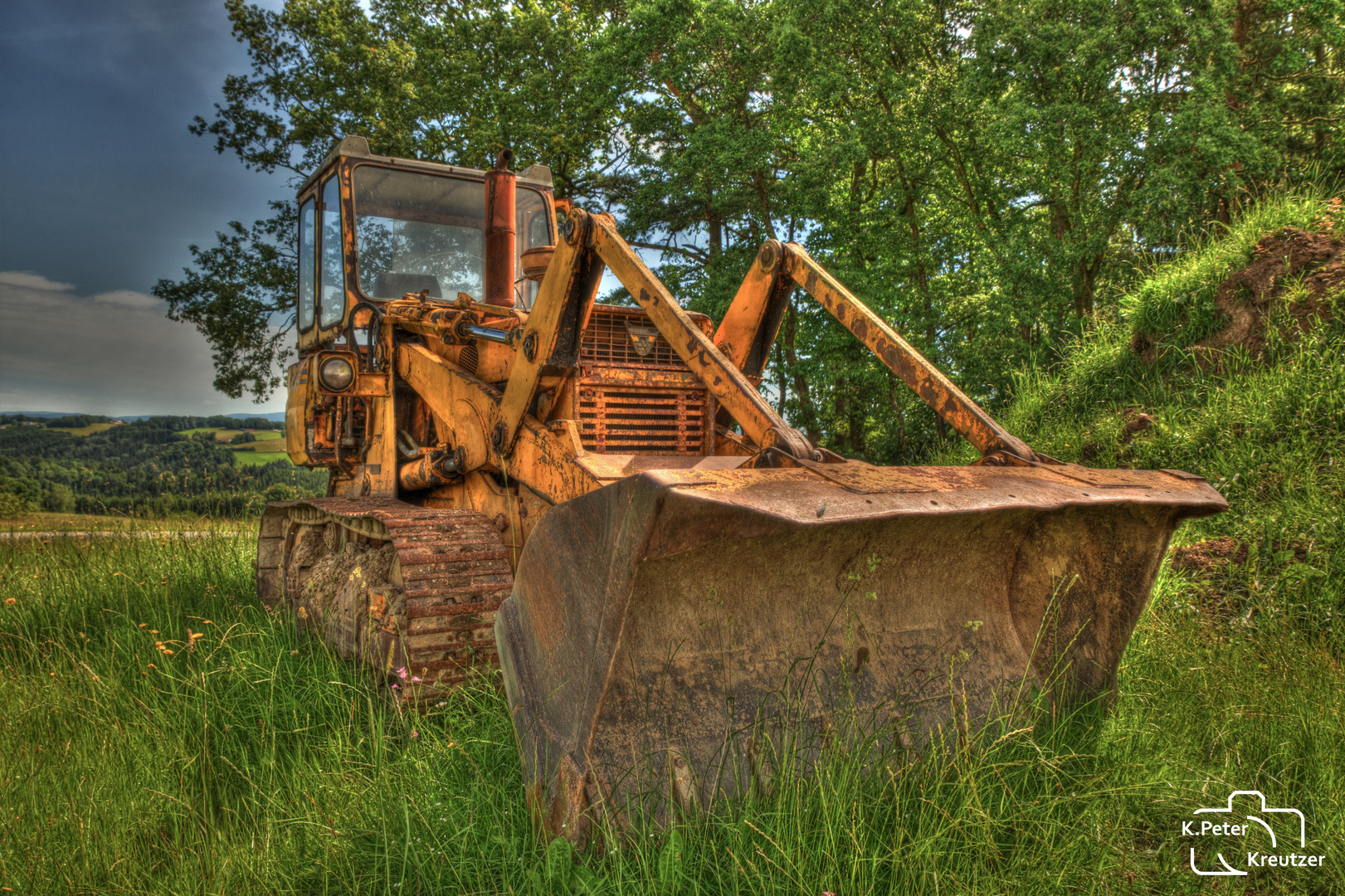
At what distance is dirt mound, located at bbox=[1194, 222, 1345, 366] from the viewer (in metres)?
5.63

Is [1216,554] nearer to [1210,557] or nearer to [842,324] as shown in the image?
[1210,557]

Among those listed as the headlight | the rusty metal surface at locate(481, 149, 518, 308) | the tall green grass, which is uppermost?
the rusty metal surface at locate(481, 149, 518, 308)

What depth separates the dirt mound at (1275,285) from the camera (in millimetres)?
5633

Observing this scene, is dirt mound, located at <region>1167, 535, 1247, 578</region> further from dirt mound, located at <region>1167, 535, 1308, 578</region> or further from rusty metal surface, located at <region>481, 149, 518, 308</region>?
rusty metal surface, located at <region>481, 149, 518, 308</region>

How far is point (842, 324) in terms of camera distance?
3.61m

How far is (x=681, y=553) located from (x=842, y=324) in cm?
173

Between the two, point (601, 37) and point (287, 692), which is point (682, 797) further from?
point (601, 37)

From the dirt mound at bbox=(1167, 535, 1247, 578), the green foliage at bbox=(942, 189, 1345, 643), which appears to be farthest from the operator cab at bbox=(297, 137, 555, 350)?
A: the green foliage at bbox=(942, 189, 1345, 643)

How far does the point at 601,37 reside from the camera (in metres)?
13.0

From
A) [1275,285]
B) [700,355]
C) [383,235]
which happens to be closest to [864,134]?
[1275,285]

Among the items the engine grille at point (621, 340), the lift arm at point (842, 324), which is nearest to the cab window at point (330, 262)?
the engine grille at point (621, 340)

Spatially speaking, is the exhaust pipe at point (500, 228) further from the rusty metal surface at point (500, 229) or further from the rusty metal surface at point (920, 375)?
the rusty metal surface at point (920, 375)

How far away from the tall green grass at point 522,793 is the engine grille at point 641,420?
112 cm

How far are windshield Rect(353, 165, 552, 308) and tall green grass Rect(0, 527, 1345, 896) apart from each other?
2346 mm
